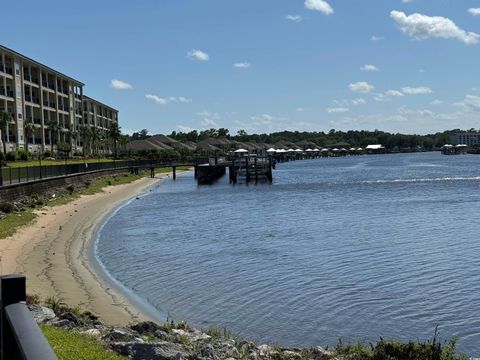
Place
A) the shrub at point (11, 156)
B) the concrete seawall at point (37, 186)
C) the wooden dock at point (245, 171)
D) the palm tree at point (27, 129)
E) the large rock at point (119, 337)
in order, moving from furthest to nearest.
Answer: the wooden dock at point (245, 171) → the palm tree at point (27, 129) → the shrub at point (11, 156) → the concrete seawall at point (37, 186) → the large rock at point (119, 337)

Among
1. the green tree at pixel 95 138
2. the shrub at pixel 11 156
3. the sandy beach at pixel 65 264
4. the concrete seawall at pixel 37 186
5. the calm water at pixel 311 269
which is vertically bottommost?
the calm water at pixel 311 269

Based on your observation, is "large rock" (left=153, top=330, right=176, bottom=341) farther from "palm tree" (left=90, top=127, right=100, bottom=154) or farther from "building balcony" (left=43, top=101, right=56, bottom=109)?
"palm tree" (left=90, top=127, right=100, bottom=154)

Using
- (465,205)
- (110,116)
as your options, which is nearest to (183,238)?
(465,205)

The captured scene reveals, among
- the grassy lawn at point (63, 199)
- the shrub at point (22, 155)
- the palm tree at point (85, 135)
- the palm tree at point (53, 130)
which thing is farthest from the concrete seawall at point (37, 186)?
the palm tree at point (85, 135)

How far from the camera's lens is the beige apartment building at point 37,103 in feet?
263

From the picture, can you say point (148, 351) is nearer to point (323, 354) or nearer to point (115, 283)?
point (323, 354)

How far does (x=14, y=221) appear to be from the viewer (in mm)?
32188

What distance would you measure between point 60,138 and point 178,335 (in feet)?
317

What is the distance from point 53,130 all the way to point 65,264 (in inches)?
3028

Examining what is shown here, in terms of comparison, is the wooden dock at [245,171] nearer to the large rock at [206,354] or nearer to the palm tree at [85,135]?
the palm tree at [85,135]

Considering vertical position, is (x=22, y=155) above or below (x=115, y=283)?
above

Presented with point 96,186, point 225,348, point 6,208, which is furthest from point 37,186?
point 225,348

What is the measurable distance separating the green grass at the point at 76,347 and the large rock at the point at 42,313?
4.24 ft

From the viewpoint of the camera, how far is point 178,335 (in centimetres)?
1189
